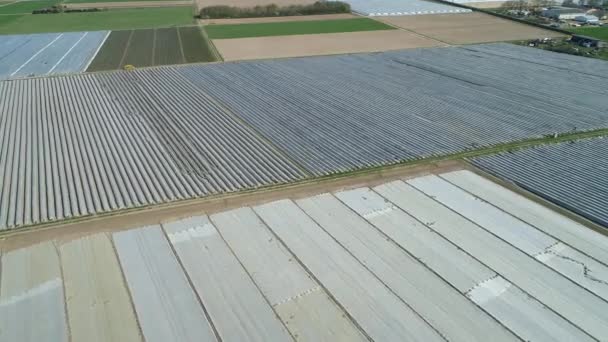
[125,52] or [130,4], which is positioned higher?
[130,4]

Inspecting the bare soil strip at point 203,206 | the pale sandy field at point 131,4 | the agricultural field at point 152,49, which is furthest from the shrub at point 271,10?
the bare soil strip at point 203,206

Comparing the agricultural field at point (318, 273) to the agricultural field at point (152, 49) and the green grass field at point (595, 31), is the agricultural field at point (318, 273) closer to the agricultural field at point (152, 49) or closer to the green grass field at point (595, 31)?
the agricultural field at point (152, 49)

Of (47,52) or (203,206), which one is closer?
(203,206)

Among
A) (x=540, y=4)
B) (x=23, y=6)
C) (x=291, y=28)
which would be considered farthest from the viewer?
(x=540, y=4)

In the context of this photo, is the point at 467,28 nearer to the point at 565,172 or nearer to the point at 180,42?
the point at 180,42

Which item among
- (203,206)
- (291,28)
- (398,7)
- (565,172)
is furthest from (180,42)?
(565,172)

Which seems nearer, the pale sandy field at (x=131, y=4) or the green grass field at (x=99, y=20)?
the green grass field at (x=99, y=20)

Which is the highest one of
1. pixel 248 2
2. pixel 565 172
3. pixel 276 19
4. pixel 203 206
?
pixel 248 2

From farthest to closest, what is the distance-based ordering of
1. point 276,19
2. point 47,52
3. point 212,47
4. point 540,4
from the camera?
point 540,4, point 276,19, point 212,47, point 47,52
